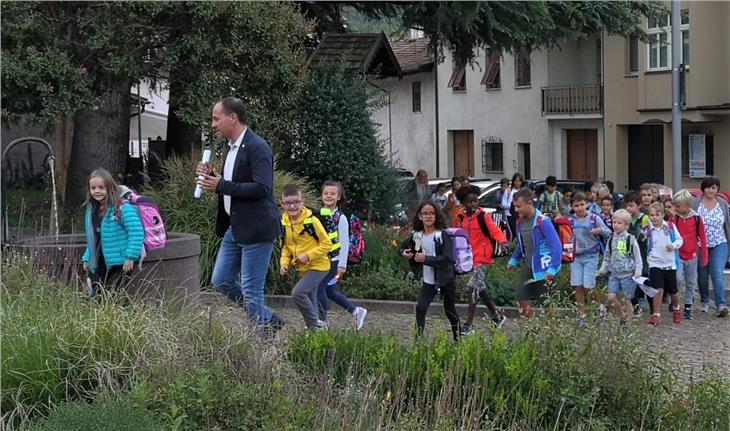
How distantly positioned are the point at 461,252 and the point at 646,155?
28.0 meters

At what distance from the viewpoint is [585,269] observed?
12359 mm

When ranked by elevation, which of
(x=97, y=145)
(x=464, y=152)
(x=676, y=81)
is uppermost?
(x=676, y=81)

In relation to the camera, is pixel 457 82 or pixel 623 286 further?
pixel 457 82

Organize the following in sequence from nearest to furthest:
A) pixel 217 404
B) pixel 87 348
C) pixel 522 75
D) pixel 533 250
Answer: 1. pixel 217 404
2. pixel 87 348
3. pixel 533 250
4. pixel 522 75

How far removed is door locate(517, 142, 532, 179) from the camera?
144 feet

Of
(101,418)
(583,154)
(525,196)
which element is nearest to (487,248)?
(525,196)

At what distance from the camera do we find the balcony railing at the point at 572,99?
39.3m

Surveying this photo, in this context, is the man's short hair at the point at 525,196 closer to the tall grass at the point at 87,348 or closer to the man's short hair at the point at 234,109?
the man's short hair at the point at 234,109

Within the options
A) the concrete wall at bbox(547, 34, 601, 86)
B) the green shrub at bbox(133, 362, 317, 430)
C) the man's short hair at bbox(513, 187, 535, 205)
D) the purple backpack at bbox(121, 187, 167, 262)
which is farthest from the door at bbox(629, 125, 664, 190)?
the green shrub at bbox(133, 362, 317, 430)

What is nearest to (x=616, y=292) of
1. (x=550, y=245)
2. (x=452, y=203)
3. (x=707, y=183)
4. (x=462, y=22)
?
(x=550, y=245)

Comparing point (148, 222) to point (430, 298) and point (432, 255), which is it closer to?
point (432, 255)

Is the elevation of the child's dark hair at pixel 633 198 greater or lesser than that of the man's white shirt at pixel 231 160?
lesser

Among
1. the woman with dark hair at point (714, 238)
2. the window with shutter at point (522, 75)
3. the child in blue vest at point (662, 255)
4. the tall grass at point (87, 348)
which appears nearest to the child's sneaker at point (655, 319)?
the child in blue vest at point (662, 255)

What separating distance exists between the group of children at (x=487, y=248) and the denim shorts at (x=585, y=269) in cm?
1
